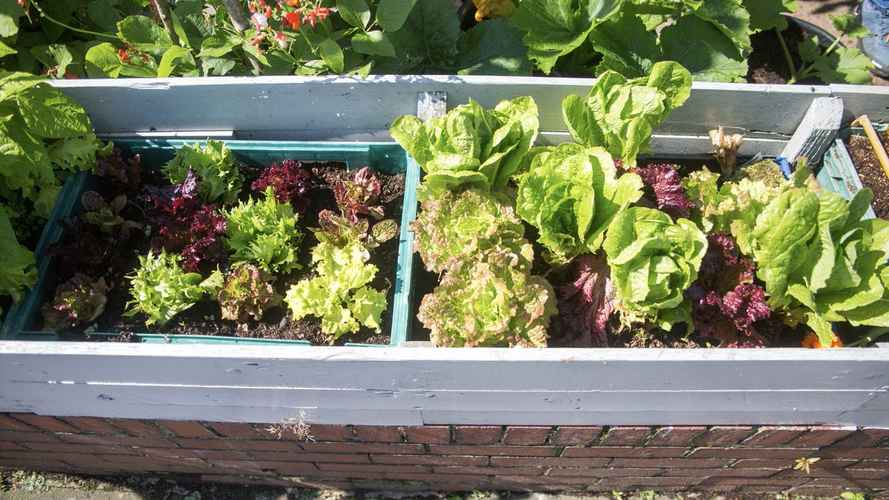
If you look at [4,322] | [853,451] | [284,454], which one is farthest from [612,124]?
[4,322]

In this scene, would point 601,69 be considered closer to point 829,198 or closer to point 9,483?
point 829,198

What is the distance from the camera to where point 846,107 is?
2.39 meters

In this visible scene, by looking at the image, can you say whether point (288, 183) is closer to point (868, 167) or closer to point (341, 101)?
point (341, 101)

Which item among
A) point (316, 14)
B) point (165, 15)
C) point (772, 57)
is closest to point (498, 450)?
point (316, 14)

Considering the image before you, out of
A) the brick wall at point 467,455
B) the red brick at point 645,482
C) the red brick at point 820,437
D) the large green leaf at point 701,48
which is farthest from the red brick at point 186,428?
the large green leaf at point 701,48

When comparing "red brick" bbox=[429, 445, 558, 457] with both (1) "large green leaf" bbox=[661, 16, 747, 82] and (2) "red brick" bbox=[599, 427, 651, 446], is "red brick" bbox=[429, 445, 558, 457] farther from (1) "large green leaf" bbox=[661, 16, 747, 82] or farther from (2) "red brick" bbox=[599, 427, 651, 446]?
(1) "large green leaf" bbox=[661, 16, 747, 82]

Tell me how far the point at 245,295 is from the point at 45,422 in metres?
0.88

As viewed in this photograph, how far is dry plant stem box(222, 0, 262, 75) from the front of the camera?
2.23m

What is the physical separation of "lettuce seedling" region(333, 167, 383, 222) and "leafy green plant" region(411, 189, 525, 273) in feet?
0.97

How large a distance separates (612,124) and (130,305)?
1.69 meters

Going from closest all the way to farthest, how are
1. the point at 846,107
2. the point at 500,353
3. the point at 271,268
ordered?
1. the point at 500,353
2. the point at 271,268
3. the point at 846,107

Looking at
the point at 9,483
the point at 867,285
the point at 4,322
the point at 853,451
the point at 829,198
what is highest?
the point at 829,198

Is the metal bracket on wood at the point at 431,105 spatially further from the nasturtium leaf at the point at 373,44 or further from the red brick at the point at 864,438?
the red brick at the point at 864,438

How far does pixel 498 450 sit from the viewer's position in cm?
233
